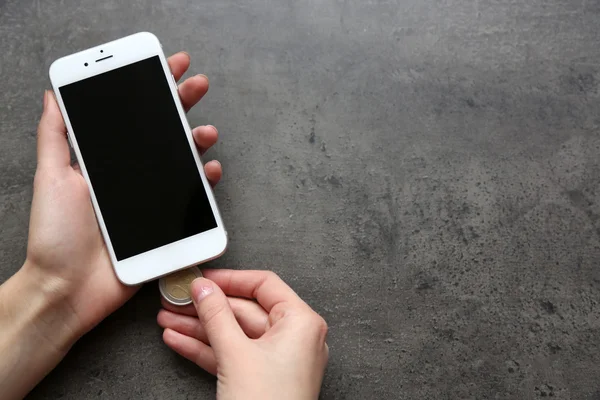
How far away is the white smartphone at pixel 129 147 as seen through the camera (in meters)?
0.84

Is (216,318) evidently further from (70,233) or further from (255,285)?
(70,233)

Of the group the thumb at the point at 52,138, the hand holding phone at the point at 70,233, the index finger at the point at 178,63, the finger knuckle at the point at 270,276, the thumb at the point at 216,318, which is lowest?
the finger knuckle at the point at 270,276

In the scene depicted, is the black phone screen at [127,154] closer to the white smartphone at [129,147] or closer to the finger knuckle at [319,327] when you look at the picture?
the white smartphone at [129,147]

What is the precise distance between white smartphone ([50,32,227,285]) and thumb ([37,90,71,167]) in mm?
12

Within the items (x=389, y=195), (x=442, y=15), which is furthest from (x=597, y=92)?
(x=389, y=195)

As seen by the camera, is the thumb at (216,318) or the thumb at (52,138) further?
the thumb at (52,138)

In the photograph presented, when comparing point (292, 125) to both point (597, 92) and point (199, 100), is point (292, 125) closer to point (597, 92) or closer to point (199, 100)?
point (199, 100)

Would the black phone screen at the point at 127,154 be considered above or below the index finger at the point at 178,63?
below

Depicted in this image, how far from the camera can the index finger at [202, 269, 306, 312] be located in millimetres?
809

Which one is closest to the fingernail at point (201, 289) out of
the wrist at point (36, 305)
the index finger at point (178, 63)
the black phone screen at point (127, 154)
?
the black phone screen at point (127, 154)

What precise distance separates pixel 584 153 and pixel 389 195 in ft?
1.26

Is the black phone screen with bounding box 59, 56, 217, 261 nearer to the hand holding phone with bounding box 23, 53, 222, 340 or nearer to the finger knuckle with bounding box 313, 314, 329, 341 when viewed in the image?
the hand holding phone with bounding box 23, 53, 222, 340

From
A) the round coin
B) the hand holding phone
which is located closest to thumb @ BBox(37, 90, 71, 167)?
the hand holding phone

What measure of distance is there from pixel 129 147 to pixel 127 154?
0.01 m
